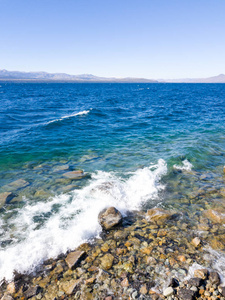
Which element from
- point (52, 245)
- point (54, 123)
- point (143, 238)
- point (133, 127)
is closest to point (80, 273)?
point (52, 245)

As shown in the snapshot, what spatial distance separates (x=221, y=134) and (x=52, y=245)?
2424 cm

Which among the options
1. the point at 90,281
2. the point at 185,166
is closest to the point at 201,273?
the point at 90,281

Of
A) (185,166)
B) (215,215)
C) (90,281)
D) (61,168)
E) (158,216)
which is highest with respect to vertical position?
(90,281)

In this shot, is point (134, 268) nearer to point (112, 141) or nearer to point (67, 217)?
point (67, 217)

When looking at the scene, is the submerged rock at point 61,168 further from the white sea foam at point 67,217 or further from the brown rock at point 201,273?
the brown rock at point 201,273

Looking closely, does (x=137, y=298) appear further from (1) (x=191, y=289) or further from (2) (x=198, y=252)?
(2) (x=198, y=252)

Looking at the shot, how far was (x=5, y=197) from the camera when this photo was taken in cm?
1112

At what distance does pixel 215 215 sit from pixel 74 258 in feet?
22.8

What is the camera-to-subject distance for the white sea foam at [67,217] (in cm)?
736

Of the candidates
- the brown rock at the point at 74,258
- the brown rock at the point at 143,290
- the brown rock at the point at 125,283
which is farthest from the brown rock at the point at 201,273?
the brown rock at the point at 74,258

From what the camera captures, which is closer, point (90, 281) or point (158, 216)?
point (90, 281)

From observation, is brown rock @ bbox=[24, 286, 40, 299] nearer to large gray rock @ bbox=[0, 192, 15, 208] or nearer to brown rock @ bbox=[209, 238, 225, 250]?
large gray rock @ bbox=[0, 192, 15, 208]

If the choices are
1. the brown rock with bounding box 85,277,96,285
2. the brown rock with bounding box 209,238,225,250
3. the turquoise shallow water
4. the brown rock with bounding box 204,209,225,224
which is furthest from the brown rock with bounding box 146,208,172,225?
the brown rock with bounding box 85,277,96,285

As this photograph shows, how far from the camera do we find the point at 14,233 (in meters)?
8.48
